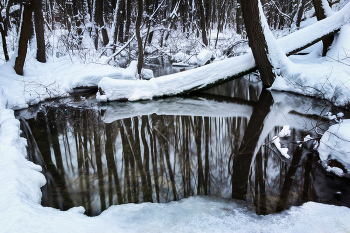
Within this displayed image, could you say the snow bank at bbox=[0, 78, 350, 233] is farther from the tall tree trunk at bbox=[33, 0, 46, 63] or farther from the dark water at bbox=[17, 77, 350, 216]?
the tall tree trunk at bbox=[33, 0, 46, 63]

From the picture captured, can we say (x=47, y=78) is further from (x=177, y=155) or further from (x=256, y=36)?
(x=256, y=36)

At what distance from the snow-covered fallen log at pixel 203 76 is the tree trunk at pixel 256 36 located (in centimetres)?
39

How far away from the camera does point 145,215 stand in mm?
2635

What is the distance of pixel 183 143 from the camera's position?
4629 mm

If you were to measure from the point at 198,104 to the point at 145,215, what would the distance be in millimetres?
4828

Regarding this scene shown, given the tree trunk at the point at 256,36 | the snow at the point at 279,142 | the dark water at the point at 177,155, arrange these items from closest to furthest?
the dark water at the point at 177,155, the snow at the point at 279,142, the tree trunk at the point at 256,36

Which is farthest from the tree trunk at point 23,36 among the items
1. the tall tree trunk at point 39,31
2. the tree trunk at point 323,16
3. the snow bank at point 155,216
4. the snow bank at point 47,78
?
the tree trunk at point 323,16

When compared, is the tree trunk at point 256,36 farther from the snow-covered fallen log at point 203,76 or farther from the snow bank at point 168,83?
the snow bank at point 168,83

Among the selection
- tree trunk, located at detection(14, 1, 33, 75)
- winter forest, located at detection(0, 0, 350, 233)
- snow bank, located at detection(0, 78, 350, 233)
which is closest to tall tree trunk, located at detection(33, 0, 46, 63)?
winter forest, located at detection(0, 0, 350, 233)

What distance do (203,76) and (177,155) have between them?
413cm

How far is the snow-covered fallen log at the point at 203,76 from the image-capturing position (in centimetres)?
753

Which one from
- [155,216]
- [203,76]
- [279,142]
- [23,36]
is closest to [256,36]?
[203,76]

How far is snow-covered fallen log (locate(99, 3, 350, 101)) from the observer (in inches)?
296

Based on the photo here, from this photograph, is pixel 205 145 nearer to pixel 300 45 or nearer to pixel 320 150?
pixel 320 150
